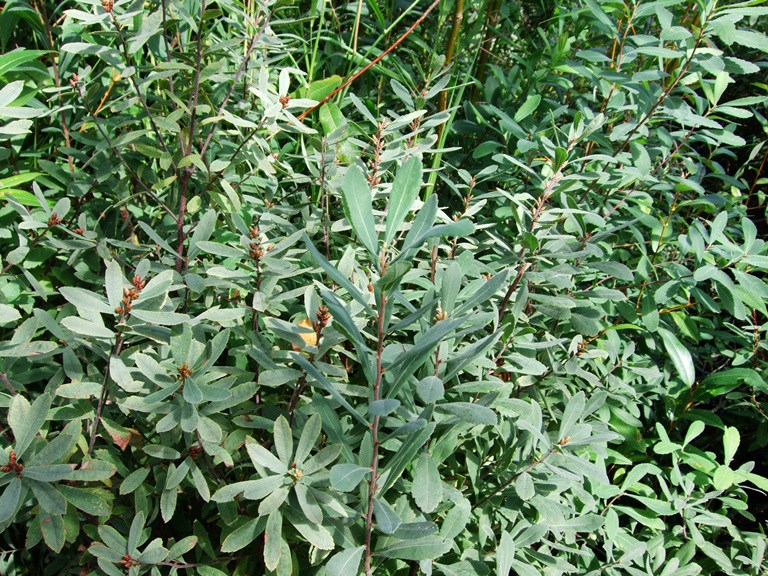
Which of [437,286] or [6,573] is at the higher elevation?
[437,286]

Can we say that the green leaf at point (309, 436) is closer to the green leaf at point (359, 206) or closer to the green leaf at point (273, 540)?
the green leaf at point (273, 540)

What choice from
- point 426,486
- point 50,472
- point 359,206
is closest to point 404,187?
point 359,206

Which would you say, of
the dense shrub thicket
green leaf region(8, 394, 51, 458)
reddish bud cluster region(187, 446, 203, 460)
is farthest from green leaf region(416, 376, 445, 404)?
green leaf region(8, 394, 51, 458)

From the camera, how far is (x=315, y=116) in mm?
2104

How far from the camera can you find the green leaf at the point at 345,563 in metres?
0.98

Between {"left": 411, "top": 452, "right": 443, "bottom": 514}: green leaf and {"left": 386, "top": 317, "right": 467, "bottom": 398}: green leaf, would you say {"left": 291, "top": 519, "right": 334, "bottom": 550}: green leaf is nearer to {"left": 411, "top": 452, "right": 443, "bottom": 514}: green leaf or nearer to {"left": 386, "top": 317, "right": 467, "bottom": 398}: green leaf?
{"left": 411, "top": 452, "right": 443, "bottom": 514}: green leaf

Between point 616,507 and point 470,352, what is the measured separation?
0.94 meters

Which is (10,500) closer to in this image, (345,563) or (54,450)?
(54,450)

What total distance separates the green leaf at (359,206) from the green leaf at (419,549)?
503mm

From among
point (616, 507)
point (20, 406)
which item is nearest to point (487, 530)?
point (616, 507)

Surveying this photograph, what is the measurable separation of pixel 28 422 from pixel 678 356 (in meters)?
1.63

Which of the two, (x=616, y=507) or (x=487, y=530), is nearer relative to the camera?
(x=487, y=530)

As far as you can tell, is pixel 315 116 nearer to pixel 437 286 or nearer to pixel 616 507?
pixel 437 286

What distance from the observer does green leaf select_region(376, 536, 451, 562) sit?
106 centimetres
